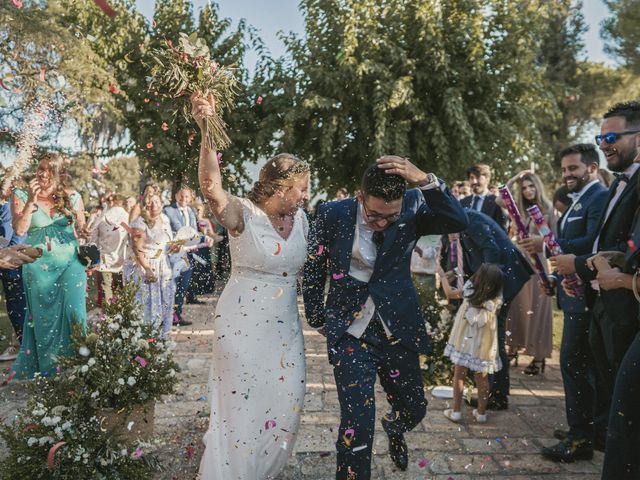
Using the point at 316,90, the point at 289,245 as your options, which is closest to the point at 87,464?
the point at 289,245

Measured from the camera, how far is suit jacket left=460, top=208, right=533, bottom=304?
4.74 meters

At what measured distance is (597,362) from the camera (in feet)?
11.8

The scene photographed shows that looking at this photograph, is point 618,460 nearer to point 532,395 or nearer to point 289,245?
point 289,245

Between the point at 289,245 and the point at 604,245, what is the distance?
2017 millimetres

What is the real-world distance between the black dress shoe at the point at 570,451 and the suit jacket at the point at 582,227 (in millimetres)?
950

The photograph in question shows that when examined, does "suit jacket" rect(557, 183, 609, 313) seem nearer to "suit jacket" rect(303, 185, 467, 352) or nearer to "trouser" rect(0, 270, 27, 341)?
"suit jacket" rect(303, 185, 467, 352)

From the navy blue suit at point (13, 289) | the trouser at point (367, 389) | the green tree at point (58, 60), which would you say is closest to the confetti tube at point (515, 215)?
the trouser at point (367, 389)

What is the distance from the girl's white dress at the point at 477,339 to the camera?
4508 millimetres

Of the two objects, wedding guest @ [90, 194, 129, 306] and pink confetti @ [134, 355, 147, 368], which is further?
wedding guest @ [90, 194, 129, 306]

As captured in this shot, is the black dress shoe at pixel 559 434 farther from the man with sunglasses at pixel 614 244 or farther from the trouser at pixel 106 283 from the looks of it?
the trouser at pixel 106 283

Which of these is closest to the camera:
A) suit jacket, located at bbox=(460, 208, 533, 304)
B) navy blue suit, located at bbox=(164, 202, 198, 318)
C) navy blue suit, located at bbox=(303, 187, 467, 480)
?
navy blue suit, located at bbox=(303, 187, 467, 480)

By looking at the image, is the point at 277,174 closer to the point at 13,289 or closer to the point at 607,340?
the point at 607,340

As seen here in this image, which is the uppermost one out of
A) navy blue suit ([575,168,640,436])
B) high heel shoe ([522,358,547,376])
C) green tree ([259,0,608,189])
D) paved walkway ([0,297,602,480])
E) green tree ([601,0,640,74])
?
green tree ([601,0,640,74])

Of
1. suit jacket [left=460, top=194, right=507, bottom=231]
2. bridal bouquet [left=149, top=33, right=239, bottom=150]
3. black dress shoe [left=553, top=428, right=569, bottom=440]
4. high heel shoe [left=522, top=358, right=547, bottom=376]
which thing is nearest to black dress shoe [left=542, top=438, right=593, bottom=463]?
black dress shoe [left=553, top=428, right=569, bottom=440]
